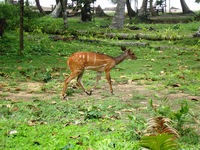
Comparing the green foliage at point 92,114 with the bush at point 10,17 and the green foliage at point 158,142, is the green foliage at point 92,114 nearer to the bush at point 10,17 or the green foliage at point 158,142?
the green foliage at point 158,142

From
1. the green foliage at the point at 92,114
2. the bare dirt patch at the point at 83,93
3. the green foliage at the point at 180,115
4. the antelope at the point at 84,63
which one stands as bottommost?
the bare dirt patch at the point at 83,93

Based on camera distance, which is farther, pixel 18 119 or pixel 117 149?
pixel 18 119

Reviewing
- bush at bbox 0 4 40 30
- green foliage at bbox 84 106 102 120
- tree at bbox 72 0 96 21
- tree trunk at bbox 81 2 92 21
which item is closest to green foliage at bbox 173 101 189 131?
green foliage at bbox 84 106 102 120

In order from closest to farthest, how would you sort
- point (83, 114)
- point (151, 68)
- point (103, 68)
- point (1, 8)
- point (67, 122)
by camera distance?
1. point (67, 122)
2. point (83, 114)
3. point (103, 68)
4. point (151, 68)
5. point (1, 8)

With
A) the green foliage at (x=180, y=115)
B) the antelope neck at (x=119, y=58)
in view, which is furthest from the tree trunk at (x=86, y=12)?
A: the green foliage at (x=180, y=115)

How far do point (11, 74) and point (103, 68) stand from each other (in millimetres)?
3349

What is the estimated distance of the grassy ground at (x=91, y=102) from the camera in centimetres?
541

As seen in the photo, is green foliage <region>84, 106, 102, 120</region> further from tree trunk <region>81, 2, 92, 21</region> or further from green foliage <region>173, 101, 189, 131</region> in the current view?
tree trunk <region>81, 2, 92, 21</region>

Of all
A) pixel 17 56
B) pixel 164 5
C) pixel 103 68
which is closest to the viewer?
pixel 103 68

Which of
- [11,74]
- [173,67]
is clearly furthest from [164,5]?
[11,74]

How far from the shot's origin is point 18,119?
6324mm

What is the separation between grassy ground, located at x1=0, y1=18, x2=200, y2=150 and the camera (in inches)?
213

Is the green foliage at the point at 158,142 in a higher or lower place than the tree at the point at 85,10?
lower

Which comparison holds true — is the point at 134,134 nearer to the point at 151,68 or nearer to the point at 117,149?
the point at 117,149
